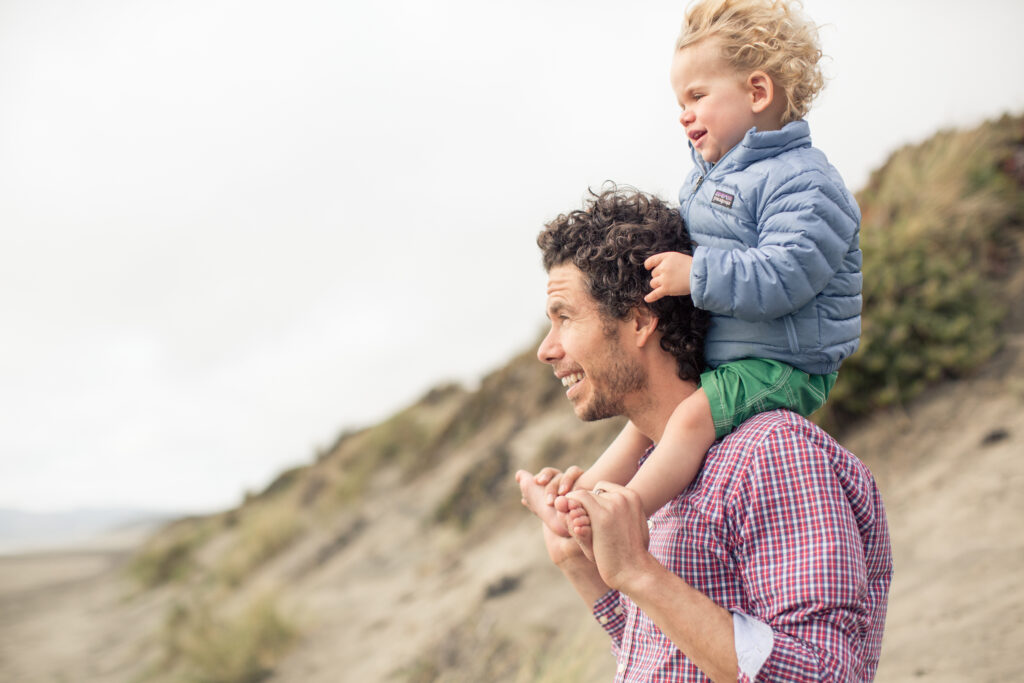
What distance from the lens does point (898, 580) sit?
5559mm

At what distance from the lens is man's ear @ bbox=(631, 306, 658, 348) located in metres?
2.40

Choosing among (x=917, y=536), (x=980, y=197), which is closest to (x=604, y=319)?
(x=917, y=536)

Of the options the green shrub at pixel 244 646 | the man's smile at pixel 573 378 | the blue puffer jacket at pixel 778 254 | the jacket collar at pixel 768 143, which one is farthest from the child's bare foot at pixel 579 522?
the green shrub at pixel 244 646

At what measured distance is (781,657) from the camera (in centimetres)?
178

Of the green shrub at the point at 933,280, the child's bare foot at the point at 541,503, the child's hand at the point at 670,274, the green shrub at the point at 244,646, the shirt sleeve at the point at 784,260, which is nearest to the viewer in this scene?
the shirt sleeve at the point at 784,260

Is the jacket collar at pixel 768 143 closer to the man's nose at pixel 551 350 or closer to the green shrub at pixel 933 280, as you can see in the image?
the man's nose at pixel 551 350

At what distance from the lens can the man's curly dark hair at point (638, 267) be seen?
94.1 inches

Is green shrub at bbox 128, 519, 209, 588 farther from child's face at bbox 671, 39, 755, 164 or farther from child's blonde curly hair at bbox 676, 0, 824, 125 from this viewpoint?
child's blonde curly hair at bbox 676, 0, 824, 125

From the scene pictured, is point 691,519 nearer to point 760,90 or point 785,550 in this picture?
point 785,550

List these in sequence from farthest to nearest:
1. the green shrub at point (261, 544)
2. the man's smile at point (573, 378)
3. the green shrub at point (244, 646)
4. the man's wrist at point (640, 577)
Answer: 1. the green shrub at point (261, 544)
2. the green shrub at point (244, 646)
3. the man's smile at point (573, 378)
4. the man's wrist at point (640, 577)

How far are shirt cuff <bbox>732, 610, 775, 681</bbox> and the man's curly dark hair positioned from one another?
2.55 feet

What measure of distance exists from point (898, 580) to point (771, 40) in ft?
14.4

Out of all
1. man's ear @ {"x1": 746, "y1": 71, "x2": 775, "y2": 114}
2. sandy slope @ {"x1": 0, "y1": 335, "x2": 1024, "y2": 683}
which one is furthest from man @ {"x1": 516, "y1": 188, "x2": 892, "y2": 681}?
sandy slope @ {"x1": 0, "y1": 335, "x2": 1024, "y2": 683}

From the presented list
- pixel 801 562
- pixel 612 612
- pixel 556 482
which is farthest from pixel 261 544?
pixel 801 562
